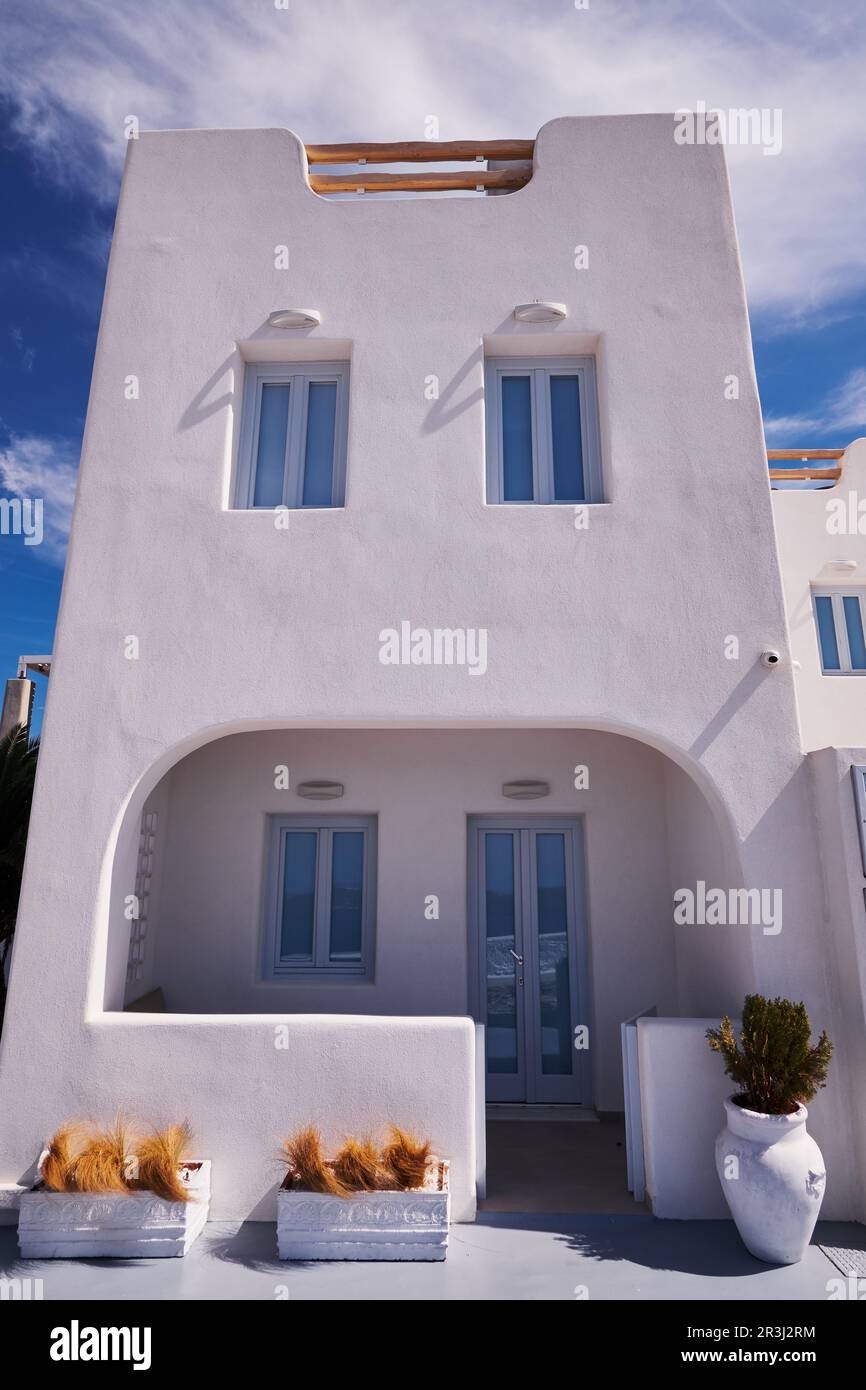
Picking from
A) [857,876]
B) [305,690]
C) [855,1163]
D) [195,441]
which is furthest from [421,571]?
[855,1163]

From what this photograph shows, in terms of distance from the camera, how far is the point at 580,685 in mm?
6559

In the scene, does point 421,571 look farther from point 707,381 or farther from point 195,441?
point 707,381

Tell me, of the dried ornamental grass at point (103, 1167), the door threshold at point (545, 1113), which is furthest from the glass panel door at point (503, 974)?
the dried ornamental grass at point (103, 1167)

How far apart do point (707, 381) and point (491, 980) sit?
264 inches

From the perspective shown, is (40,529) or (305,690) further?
(40,529)

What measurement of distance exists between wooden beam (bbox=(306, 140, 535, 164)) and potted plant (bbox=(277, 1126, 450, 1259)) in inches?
372

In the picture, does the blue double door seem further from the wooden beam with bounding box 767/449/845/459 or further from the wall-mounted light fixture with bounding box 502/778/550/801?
the wooden beam with bounding box 767/449/845/459

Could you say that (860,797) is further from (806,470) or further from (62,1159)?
(806,470)

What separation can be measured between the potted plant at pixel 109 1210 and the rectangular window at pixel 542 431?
6.25m

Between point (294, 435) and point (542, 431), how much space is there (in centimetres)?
248

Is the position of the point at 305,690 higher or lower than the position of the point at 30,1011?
higher

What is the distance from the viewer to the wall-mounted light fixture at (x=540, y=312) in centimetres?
726

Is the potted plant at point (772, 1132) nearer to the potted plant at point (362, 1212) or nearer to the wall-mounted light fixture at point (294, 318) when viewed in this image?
the potted plant at point (362, 1212)

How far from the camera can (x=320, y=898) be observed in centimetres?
861
